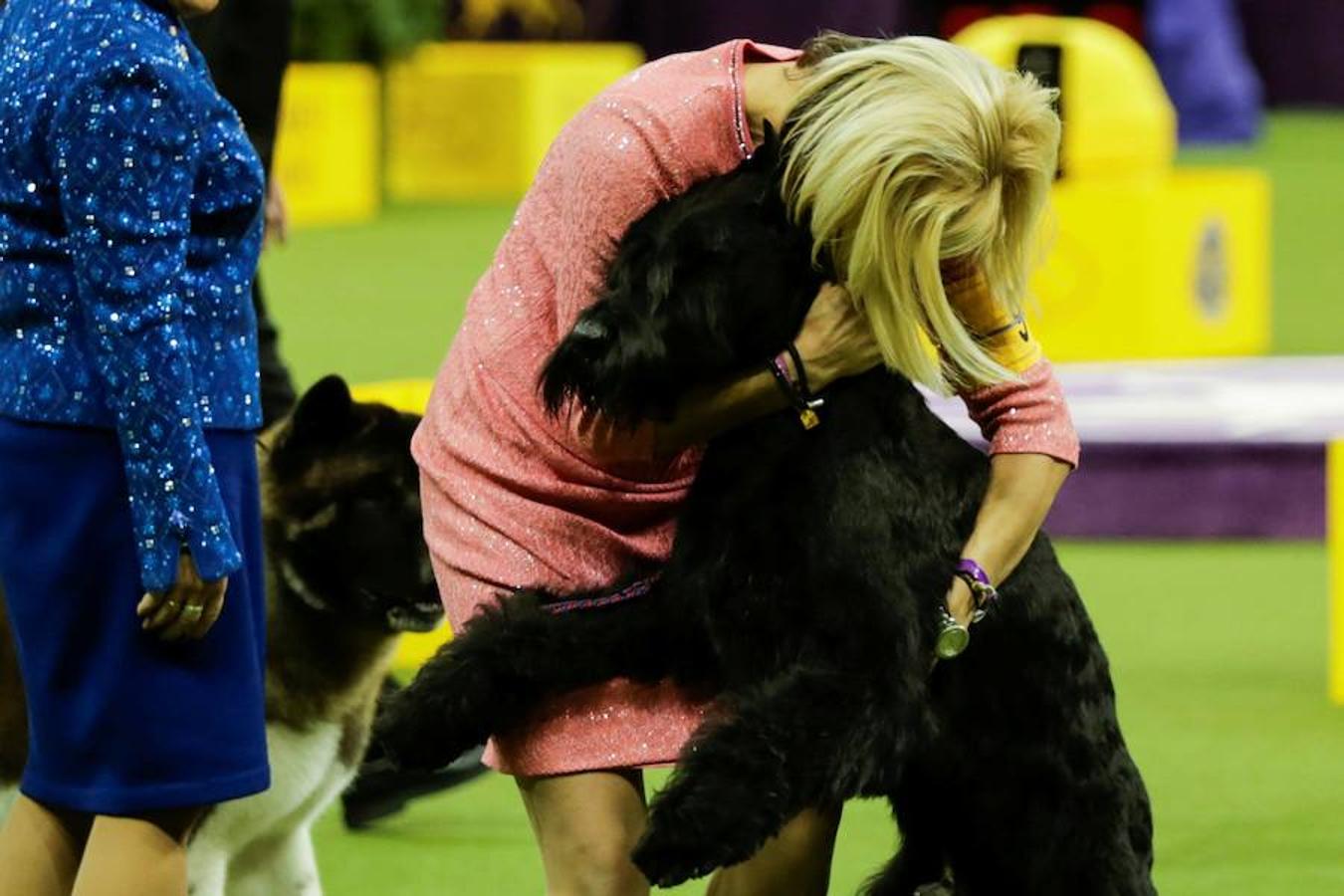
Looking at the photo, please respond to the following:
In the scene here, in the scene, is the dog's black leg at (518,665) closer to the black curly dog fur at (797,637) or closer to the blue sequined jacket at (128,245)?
the black curly dog fur at (797,637)

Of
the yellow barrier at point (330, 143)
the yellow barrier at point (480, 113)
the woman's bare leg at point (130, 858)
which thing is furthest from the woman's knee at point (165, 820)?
the yellow barrier at point (480, 113)

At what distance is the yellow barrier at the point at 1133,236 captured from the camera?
967 centimetres

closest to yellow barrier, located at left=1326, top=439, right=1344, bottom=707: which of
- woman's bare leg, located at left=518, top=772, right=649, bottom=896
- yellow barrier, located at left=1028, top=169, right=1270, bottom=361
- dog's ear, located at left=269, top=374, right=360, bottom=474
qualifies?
dog's ear, located at left=269, top=374, right=360, bottom=474

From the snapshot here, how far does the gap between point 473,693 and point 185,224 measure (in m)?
0.65

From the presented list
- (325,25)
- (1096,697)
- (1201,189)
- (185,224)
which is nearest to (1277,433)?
(1201,189)

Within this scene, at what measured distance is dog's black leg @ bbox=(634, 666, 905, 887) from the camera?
109 inches

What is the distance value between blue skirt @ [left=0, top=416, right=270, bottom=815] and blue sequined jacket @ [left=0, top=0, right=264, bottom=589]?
2.6 inches

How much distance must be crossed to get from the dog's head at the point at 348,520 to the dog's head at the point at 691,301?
58.2 inches

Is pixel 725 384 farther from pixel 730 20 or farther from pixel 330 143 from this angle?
pixel 730 20

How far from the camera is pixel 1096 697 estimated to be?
121 inches

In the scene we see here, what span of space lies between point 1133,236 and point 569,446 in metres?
6.86

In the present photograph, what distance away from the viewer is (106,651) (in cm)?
309

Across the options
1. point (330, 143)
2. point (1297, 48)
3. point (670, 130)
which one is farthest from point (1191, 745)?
point (1297, 48)

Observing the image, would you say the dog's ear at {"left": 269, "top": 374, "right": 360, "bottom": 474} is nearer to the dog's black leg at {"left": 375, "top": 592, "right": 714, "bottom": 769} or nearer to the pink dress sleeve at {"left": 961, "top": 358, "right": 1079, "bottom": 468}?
the dog's black leg at {"left": 375, "top": 592, "right": 714, "bottom": 769}
